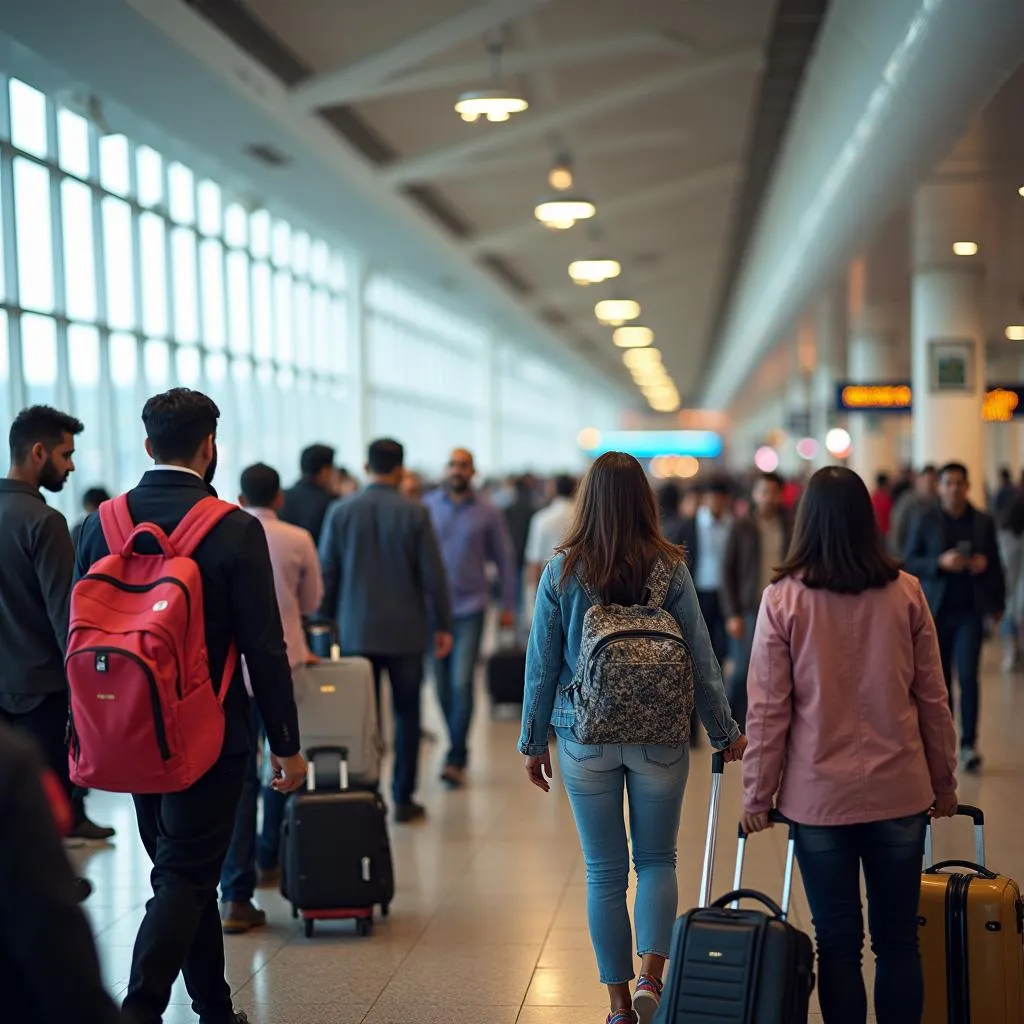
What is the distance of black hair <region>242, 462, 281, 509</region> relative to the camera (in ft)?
21.8

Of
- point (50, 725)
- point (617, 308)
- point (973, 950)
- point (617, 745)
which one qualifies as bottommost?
point (973, 950)

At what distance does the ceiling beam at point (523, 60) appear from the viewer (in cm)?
1185

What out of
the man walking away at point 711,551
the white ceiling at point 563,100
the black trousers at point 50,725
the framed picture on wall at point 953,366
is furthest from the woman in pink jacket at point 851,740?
the framed picture on wall at point 953,366

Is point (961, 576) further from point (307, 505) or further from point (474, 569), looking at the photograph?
point (307, 505)

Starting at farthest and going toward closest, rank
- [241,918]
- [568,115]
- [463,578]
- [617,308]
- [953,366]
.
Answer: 1. [617,308]
2. [953,366]
3. [568,115]
4. [463,578]
5. [241,918]

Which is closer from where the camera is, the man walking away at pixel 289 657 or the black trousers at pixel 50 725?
the black trousers at pixel 50 725

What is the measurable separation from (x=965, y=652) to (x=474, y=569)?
328 cm

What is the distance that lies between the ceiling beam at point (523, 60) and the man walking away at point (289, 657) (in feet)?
20.3

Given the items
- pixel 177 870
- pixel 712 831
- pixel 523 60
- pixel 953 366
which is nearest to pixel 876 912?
pixel 712 831

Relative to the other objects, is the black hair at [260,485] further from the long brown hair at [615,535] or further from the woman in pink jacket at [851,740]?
the woman in pink jacket at [851,740]

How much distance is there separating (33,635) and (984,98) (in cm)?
601

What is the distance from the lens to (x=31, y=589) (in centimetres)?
571

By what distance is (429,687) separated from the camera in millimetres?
15328

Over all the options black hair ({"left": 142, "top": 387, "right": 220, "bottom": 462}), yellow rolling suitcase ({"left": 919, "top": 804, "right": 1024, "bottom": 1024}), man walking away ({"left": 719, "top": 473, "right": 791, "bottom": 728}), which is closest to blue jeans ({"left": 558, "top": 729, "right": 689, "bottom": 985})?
yellow rolling suitcase ({"left": 919, "top": 804, "right": 1024, "bottom": 1024})
